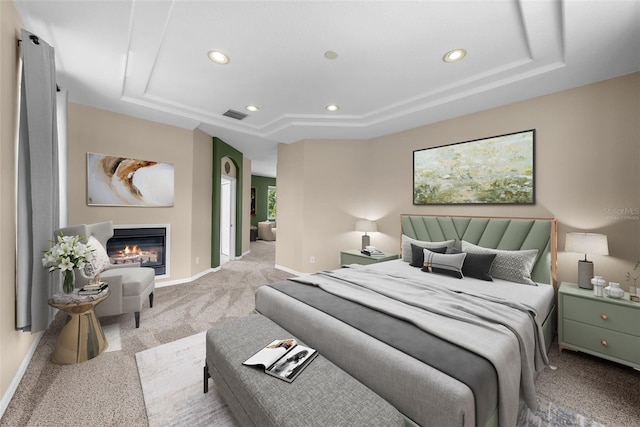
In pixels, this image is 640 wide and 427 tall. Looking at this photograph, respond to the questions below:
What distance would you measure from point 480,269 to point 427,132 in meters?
2.19

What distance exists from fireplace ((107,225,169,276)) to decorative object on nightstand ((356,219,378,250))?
3.18 metres

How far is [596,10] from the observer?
5.96 feet

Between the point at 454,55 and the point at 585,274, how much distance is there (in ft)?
7.86

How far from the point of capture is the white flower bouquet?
6.66 feet

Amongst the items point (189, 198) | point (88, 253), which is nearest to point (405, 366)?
point (88, 253)

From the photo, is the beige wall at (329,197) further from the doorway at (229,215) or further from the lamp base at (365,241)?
the doorway at (229,215)

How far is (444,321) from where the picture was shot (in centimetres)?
168

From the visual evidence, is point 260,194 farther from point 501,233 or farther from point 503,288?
point 503,288

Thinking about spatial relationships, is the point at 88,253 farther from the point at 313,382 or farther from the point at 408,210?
the point at 408,210

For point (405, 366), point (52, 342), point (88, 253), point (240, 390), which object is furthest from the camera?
point (52, 342)

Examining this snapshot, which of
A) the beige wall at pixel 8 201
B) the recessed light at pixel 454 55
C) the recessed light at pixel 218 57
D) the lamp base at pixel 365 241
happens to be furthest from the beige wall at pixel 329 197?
the beige wall at pixel 8 201

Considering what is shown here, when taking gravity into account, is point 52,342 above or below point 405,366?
below

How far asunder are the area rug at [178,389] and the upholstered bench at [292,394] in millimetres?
200

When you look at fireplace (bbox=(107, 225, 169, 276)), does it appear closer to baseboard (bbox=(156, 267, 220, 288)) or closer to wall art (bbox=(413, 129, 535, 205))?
baseboard (bbox=(156, 267, 220, 288))
